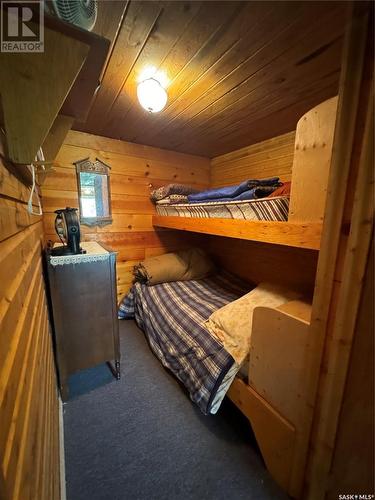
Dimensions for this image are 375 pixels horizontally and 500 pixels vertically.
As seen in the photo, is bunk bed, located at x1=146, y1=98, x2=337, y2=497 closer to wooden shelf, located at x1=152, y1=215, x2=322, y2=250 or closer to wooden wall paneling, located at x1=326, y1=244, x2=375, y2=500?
wooden shelf, located at x1=152, y1=215, x2=322, y2=250

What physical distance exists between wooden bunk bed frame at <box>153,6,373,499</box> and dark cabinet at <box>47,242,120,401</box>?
0.96 m

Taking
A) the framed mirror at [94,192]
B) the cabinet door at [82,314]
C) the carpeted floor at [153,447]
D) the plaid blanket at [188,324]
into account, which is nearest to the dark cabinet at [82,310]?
the cabinet door at [82,314]

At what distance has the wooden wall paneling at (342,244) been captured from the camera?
612mm

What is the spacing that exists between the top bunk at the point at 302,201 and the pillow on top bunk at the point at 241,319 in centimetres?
41

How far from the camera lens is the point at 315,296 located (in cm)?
76

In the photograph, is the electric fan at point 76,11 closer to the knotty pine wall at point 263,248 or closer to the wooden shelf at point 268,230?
the wooden shelf at point 268,230

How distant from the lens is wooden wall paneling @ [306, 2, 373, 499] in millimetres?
612

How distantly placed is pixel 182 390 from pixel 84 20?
1.86 meters

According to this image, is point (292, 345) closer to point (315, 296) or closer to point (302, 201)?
point (315, 296)

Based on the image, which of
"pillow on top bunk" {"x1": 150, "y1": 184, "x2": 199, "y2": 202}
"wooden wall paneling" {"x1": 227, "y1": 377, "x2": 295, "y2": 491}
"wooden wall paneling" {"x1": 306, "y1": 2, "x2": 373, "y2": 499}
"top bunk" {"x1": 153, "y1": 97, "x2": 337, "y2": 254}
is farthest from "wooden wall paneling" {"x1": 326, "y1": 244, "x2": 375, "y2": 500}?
"pillow on top bunk" {"x1": 150, "y1": 184, "x2": 199, "y2": 202}

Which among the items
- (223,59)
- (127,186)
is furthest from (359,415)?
(127,186)

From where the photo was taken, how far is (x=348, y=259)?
67 centimetres

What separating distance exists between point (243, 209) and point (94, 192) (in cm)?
159

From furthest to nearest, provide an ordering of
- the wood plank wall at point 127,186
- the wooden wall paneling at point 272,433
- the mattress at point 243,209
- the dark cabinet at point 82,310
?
the wood plank wall at point 127,186
the dark cabinet at point 82,310
the mattress at point 243,209
the wooden wall paneling at point 272,433
